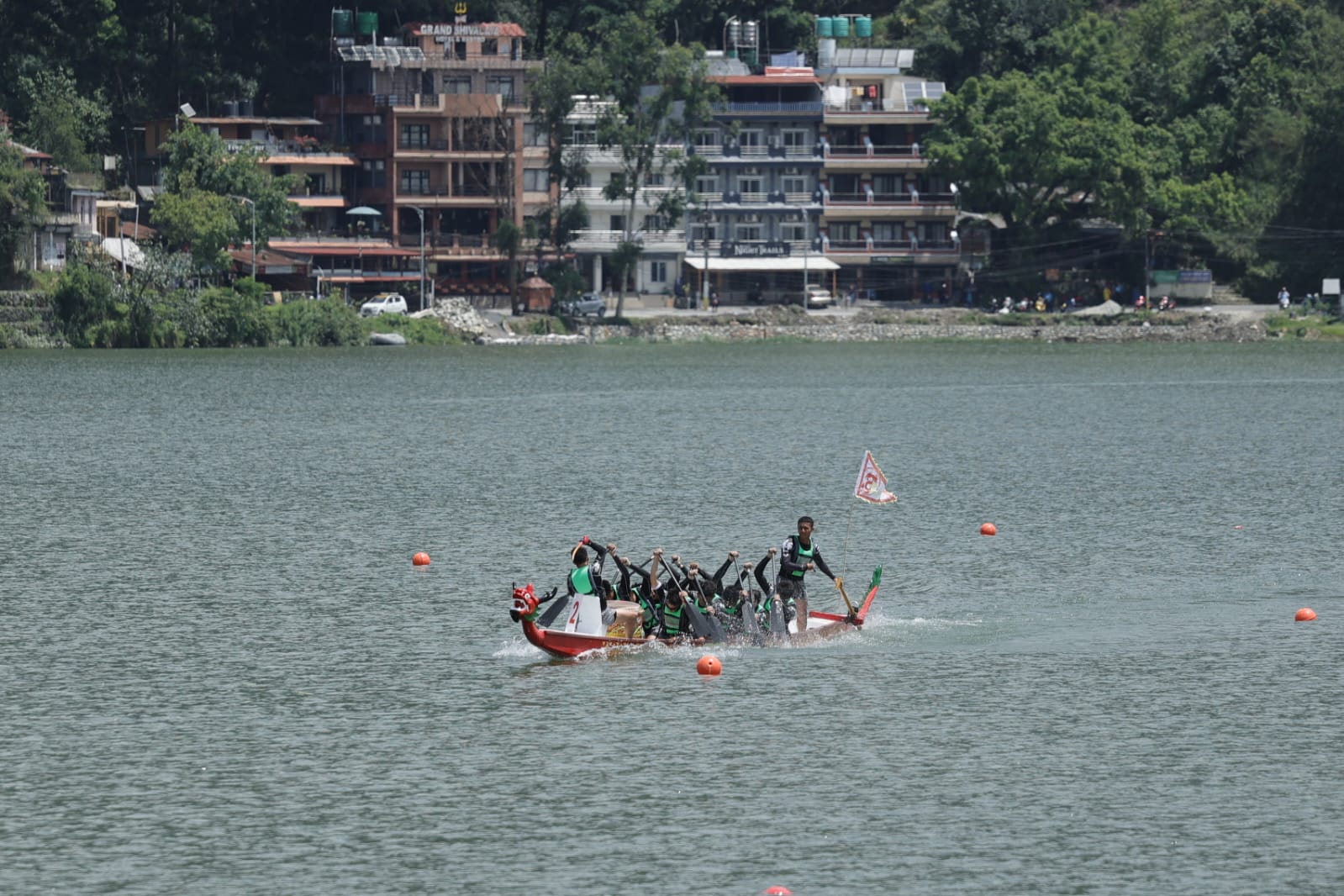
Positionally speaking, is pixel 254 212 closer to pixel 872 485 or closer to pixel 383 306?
pixel 383 306

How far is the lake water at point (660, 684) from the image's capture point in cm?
2980

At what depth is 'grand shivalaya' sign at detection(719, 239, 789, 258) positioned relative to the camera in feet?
554

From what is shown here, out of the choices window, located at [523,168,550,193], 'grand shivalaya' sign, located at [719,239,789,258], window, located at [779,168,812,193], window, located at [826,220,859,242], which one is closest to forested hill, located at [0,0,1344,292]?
window, located at [826,220,859,242]

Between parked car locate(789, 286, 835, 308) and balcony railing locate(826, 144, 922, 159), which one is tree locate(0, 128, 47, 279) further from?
balcony railing locate(826, 144, 922, 159)

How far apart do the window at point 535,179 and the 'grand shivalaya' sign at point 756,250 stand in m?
14.4

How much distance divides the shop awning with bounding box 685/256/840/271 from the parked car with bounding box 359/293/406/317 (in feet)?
78.3

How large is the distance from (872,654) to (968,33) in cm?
14164

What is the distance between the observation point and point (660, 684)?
39.4 meters

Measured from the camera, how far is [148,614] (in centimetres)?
4706

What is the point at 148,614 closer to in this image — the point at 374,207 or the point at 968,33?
the point at 374,207

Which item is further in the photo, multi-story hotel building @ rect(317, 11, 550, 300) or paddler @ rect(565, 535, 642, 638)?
multi-story hotel building @ rect(317, 11, 550, 300)

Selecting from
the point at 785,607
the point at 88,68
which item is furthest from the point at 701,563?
the point at 88,68

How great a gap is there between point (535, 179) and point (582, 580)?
12732 centimetres

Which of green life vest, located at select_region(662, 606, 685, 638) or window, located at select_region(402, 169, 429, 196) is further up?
window, located at select_region(402, 169, 429, 196)
